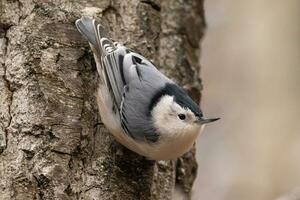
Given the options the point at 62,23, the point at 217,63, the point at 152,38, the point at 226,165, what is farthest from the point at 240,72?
the point at 62,23

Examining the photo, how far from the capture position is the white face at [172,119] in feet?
10.7

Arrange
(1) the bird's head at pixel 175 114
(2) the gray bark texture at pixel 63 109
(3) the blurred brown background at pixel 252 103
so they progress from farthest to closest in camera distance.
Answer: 1. (3) the blurred brown background at pixel 252 103
2. (1) the bird's head at pixel 175 114
3. (2) the gray bark texture at pixel 63 109

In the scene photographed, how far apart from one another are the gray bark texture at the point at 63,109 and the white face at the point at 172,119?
0.20 m

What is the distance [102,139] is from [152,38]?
0.63 metres

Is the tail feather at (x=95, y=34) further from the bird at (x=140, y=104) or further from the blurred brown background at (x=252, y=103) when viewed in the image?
the blurred brown background at (x=252, y=103)

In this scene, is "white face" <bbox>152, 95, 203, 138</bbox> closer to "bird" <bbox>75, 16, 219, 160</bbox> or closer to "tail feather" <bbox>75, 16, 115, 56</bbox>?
"bird" <bbox>75, 16, 219, 160</bbox>

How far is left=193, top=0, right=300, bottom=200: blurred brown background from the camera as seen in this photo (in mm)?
5598

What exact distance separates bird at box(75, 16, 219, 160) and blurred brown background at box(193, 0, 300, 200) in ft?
7.47

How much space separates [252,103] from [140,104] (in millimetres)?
2756

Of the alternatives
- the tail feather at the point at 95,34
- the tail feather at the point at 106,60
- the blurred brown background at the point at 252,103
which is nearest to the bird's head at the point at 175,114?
the tail feather at the point at 106,60

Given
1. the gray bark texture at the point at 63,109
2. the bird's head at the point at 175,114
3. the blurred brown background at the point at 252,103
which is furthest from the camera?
the blurred brown background at the point at 252,103

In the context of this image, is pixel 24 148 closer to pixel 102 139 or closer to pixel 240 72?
Result: pixel 102 139

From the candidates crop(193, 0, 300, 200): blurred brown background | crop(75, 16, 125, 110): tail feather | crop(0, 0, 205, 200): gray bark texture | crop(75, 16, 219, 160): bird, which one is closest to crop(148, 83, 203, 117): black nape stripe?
crop(75, 16, 219, 160): bird

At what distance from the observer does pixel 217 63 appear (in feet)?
19.9
